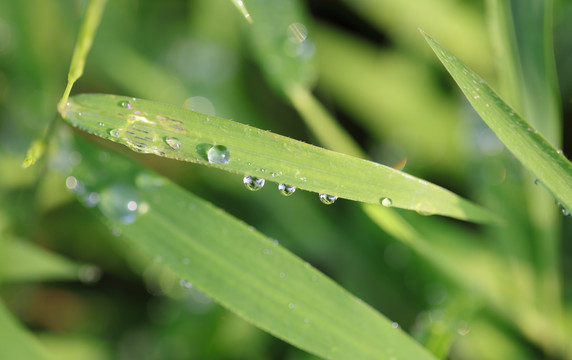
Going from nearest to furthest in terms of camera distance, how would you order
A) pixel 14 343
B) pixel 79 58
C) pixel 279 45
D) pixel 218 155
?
pixel 218 155
pixel 79 58
pixel 14 343
pixel 279 45

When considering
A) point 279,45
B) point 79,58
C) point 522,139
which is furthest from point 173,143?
point 279,45

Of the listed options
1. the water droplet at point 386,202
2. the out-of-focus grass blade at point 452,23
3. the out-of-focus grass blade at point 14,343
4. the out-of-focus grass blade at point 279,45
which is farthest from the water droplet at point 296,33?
the out-of-focus grass blade at point 14,343

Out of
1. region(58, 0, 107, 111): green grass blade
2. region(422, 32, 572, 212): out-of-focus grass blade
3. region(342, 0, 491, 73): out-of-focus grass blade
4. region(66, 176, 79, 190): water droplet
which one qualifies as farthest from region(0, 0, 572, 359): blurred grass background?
region(422, 32, 572, 212): out-of-focus grass blade

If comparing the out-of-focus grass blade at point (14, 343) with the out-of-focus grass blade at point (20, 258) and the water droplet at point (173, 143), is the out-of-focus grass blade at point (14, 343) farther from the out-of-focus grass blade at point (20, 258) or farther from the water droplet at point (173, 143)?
the water droplet at point (173, 143)

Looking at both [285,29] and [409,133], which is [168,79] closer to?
[285,29]

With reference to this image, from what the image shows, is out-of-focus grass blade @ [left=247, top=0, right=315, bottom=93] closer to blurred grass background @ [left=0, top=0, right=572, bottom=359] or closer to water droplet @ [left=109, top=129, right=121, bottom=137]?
blurred grass background @ [left=0, top=0, right=572, bottom=359]

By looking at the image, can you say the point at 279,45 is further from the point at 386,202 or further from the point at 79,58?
the point at 386,202

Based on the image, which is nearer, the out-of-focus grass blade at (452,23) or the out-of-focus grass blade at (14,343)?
the out-of-focus grass blade at (14,343)
